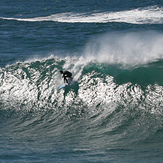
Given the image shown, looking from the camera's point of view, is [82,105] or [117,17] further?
[117,17]

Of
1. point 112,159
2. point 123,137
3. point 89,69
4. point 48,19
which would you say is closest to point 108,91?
point 89,69

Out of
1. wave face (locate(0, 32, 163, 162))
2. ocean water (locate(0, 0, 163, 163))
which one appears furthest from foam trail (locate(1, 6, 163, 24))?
wave face (locate(0, 32, 163, 162))

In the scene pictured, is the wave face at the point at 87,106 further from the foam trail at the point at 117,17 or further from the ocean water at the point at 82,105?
the foam trail at the point at 117,17

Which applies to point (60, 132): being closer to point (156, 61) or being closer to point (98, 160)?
point (98, 160)

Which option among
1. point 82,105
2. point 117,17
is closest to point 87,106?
point 82,105

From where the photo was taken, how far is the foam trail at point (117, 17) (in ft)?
124

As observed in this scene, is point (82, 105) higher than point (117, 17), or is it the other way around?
point (117, 17)

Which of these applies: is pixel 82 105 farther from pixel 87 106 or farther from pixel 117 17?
pixel 117 17

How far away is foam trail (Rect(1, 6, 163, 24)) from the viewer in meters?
37.8

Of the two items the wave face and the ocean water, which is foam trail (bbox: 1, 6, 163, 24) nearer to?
the ocean water

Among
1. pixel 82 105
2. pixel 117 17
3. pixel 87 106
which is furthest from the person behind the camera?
pixel 117 17

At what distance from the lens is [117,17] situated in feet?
130

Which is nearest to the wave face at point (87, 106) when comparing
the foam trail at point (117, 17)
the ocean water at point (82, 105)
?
the ocean water at point (82, 105)

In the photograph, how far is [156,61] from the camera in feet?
60.8
